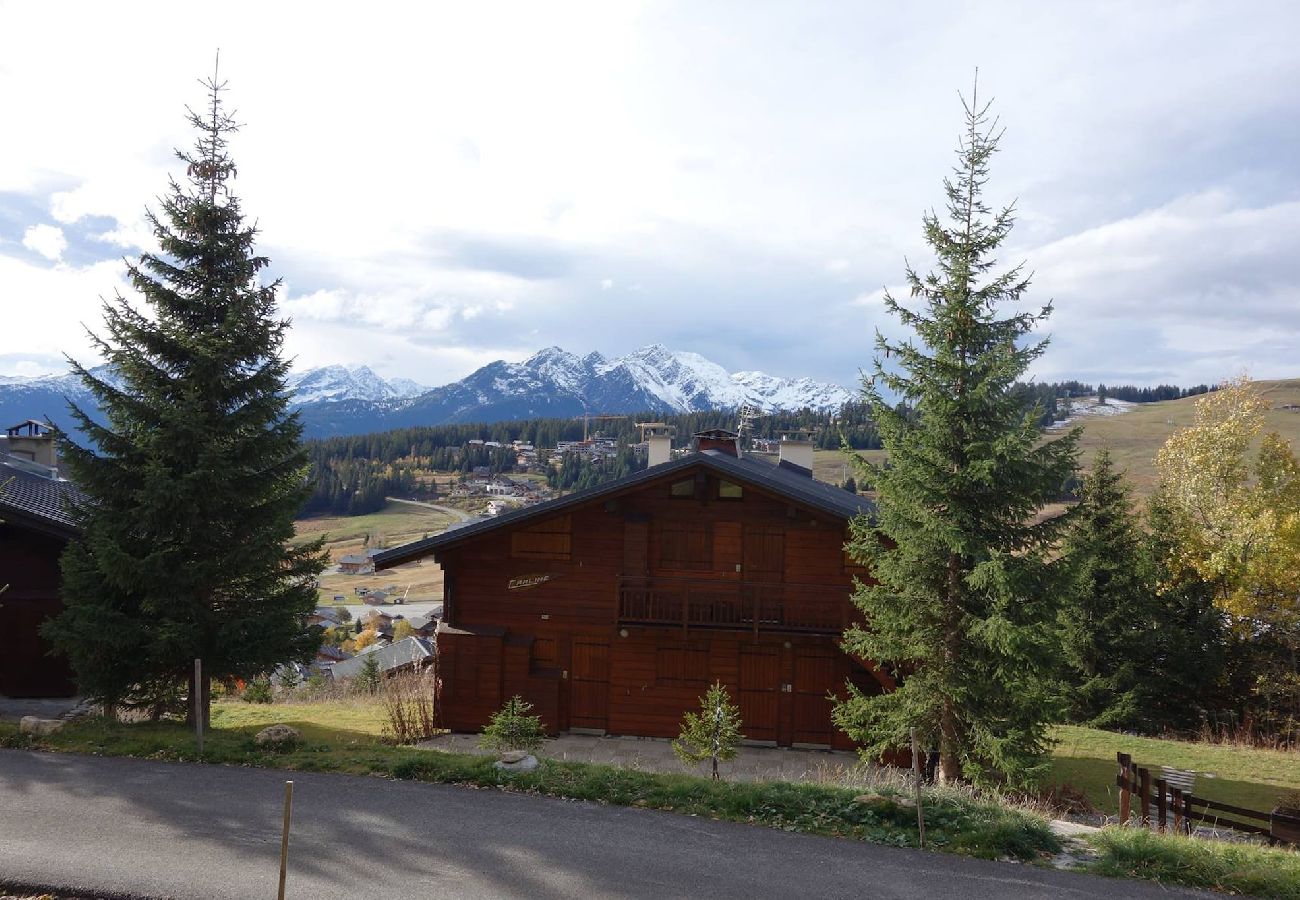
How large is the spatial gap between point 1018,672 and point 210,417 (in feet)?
48.3

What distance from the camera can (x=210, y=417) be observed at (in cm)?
1440

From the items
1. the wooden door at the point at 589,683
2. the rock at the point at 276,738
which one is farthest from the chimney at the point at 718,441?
the rock at the point at 276,738

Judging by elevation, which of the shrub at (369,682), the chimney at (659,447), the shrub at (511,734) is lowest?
the shrub at (369,682)

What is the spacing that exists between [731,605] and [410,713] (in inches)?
306

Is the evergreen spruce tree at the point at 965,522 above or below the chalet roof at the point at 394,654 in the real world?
above

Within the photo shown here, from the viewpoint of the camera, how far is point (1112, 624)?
25266 millimetres

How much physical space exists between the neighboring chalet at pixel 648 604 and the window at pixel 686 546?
1.1 inches

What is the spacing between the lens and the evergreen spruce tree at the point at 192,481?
13.6 metres

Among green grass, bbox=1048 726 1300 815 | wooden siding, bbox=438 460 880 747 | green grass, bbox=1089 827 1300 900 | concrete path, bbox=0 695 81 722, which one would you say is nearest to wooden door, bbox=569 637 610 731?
wooden siding, bbox=438 460 880 747

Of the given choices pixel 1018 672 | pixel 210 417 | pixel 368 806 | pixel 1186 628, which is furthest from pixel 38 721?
pixel 1186 628

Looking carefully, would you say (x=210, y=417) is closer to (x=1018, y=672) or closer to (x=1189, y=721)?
(x=1018, y=672)

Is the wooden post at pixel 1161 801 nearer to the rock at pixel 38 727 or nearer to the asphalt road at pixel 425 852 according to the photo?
the asphalt road at pixel 425 852

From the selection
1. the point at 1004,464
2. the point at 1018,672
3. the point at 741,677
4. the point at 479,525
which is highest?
the point at 1004,464

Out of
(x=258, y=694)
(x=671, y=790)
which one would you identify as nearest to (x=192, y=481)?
(x=671, y=790)
